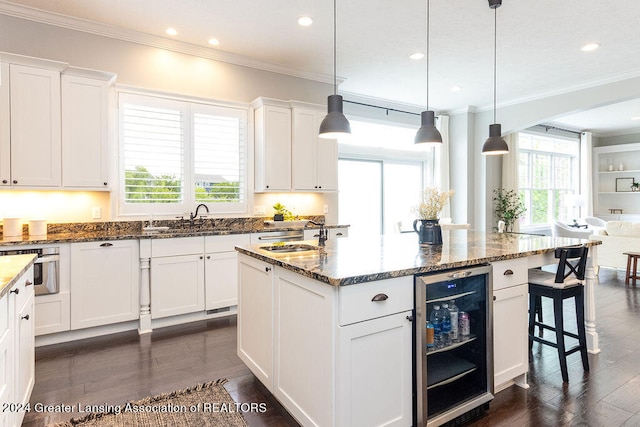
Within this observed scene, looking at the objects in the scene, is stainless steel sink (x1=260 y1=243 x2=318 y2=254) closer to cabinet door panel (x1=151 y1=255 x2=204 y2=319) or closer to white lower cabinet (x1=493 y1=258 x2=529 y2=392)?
white lower cabinet (x1=493 y1=258 x2=529 y2=392)

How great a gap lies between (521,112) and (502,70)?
1.73m

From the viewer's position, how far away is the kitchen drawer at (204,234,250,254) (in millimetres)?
3873

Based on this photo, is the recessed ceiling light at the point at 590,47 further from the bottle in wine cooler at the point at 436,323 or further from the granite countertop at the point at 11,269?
the granite countertop at the point at 11,269

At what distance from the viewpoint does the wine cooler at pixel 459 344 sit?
6.67 ft

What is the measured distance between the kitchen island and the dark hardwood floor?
0.19 meters

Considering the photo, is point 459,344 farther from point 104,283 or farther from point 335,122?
point 104,283

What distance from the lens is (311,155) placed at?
16.2 feet

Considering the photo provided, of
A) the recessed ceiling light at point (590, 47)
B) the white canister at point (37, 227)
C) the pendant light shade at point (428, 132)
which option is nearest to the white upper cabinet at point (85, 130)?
the white canister at point (37, 227)

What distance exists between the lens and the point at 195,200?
14.1ft

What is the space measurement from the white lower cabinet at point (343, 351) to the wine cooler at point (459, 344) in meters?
0.23

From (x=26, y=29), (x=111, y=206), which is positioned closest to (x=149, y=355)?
(x=111, y=206)

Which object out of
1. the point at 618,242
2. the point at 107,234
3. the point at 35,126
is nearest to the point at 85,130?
the point at 35,126

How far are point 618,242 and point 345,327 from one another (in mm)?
6303

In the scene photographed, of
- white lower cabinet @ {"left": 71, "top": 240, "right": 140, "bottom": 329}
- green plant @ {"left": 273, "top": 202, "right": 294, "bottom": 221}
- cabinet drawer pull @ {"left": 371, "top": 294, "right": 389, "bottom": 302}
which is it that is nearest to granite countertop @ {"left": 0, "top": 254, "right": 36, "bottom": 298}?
white lower cabinet @ {"left": 71, "top": 240, "right": 140, "bottom": 329}
